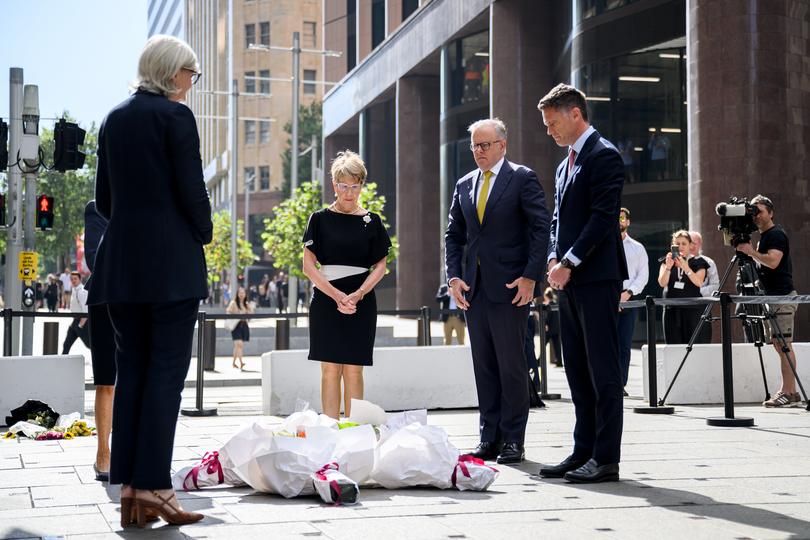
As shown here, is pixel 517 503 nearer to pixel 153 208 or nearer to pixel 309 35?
pixel 153 208

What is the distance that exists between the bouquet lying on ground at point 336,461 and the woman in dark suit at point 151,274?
770 millimetres

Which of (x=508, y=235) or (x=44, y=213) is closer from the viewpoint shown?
(x=508, y=235)

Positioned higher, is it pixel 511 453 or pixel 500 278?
pixel 500 278

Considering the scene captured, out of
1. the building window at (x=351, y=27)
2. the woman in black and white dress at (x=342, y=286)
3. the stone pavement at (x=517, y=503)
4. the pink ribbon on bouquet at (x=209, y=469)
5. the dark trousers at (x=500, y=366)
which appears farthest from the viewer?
the building window at (x=351, y=27)

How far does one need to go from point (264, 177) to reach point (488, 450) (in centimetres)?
8723

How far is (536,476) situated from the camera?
6.55 meters

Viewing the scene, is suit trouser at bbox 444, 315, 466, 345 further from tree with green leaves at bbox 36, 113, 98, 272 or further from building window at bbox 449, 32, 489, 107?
tree with green leaves at bbox 36, 113, 98, 272

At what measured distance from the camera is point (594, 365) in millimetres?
6422

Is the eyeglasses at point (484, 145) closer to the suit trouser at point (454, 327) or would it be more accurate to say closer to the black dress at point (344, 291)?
the black dress at point (344, 291)

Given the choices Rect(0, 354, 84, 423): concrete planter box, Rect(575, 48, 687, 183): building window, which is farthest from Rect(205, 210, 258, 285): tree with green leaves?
Rect(0, 354, 84, 423): concrete planter box

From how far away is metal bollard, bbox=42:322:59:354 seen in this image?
13859 mm

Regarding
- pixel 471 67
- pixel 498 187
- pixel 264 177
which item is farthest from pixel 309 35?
pixel 498 187

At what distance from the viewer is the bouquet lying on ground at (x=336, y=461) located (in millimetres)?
5770

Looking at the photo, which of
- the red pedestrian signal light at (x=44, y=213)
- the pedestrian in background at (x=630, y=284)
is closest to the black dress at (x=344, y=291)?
the pedestrian in background at (x=630, y=284)
